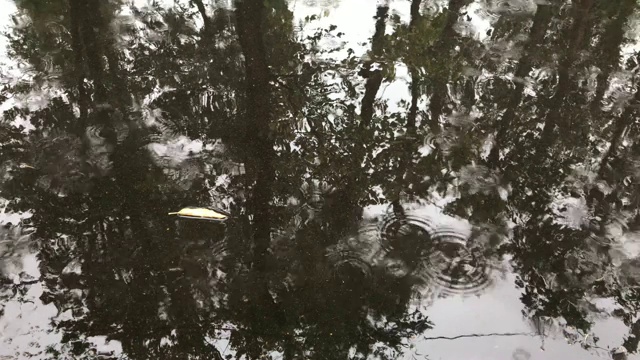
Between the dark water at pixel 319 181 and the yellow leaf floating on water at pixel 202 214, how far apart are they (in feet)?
0.16

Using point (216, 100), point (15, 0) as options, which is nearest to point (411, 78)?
point (216, 100)

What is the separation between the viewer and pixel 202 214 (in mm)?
2818

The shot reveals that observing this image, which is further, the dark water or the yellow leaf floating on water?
the yellow leaf floating on water

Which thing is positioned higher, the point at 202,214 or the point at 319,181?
the point at 319,181

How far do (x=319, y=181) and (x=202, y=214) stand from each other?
2.52 feet

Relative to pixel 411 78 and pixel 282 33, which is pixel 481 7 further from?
pixel 282 33

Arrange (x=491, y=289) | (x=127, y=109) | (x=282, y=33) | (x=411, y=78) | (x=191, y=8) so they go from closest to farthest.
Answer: (x=491, y=289), (x=127, y=109), (x=411, y=78), (x=282, y=33), (x=191, y=8)

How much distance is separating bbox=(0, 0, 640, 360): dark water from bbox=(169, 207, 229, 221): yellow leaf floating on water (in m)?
0.05

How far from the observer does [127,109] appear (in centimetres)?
362

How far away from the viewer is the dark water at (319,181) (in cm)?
229

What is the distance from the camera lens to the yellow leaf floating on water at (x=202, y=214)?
2.80 metres

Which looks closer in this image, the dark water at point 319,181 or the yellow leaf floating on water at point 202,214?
the dark water at point 319,181

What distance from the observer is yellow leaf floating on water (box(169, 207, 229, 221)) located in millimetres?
2799

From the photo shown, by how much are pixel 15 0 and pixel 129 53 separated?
1874mm
